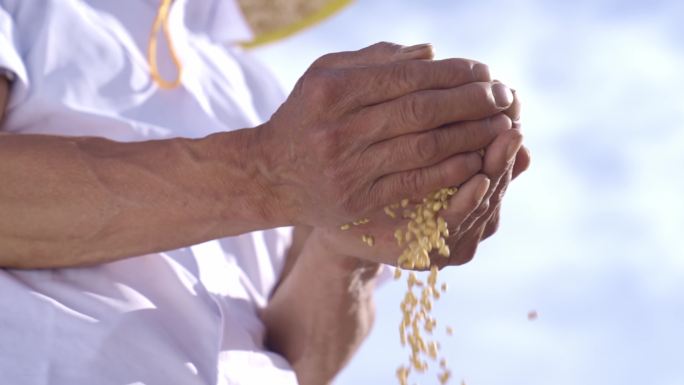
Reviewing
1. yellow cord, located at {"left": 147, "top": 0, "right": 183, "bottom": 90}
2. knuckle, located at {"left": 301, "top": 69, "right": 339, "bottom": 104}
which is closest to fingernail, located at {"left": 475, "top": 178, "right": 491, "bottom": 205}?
knuckle, located at {"left": 301, "top": 69, "right": 339, "bottom": 104}

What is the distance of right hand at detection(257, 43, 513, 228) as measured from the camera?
4.34 ft

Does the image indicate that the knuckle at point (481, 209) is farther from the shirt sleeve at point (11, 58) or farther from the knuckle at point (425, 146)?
the shirt sleeve at point (11, 58)

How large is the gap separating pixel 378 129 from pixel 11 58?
21.0 inches

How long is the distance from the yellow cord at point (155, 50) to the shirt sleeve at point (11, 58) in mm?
231

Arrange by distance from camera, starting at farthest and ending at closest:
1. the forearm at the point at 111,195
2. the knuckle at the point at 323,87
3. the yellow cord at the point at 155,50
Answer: the yellow cord at the point at 155,50 < the forearm at the point at 111,195 < the knuckle at the point at 323,87

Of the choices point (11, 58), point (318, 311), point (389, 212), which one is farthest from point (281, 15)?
point (389, 212)

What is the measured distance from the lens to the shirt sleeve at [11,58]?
4.91ft

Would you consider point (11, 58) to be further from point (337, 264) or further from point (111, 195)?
point (337, 264)

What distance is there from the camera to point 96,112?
162cm

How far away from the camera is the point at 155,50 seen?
1.78 m

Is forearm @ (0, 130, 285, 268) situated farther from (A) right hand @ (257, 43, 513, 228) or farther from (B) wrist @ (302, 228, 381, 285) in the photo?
(B) wrist @ (302, 228, 381, 285)

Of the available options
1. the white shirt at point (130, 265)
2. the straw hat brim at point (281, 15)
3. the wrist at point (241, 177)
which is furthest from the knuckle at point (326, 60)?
the straw hat brim at point (281, 15)

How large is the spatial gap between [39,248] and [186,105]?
0.42 meters

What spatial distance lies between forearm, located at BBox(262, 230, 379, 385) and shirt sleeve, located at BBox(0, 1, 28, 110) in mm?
524
